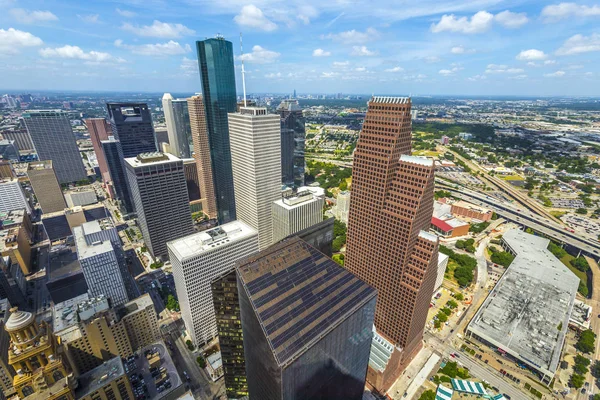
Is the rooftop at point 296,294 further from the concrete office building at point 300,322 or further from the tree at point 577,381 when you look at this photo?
the tree at point 577,381

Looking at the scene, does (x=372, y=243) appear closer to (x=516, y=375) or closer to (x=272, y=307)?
(x=272, y=307)

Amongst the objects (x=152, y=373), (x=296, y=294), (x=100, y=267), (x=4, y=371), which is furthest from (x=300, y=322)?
(x=4, y=371)

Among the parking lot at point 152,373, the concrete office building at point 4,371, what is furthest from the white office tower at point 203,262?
the concrete office building at point 4,371

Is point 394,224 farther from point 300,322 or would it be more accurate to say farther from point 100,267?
point 100,267

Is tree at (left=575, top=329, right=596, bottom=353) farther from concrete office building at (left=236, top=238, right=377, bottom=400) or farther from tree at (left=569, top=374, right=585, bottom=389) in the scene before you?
concrete office building at (left=236, top=238, right=377, bottom=400)

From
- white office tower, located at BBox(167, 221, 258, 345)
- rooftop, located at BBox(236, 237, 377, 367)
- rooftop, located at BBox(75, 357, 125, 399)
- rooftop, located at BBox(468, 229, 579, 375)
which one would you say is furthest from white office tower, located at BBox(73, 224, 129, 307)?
rooftop, located at BBox(468, 229, 579, 375)

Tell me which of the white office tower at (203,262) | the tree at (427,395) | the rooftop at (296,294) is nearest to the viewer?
the rooftop at (296,294)

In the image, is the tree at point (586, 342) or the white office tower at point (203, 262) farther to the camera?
the tree at point (586, 342)

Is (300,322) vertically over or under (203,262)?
over
